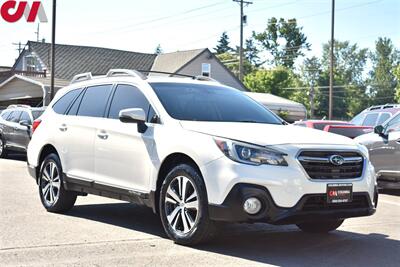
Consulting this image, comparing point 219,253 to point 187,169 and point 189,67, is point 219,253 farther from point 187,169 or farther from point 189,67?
point 189,67

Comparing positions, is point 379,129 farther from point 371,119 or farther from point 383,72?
point 383,72

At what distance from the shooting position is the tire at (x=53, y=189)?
8.02 metres

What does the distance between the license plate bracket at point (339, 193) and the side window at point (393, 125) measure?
5488 mm

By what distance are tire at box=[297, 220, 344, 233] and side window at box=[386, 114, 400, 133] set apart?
4545 millimetres

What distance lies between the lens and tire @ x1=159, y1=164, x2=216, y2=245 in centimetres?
591

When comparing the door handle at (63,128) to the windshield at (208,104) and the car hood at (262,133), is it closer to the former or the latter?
the windshield at (208,104)

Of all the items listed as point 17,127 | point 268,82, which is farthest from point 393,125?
point 268,82

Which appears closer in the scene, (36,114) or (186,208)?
(186,208)

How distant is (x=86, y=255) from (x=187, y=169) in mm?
1286

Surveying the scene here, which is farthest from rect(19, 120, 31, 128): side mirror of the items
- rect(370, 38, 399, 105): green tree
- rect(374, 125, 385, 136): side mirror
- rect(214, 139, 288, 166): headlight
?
rect(370, 38, 399, 105): green tree

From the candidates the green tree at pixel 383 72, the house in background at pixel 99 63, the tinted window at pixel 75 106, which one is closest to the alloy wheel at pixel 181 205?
the tinted window at pixel 75 106

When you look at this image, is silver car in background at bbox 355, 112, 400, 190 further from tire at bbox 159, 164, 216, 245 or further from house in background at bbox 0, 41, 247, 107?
house in background at bbox 0, 41, 247, 107

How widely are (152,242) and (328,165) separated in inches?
78.5

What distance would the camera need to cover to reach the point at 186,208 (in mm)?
6121
